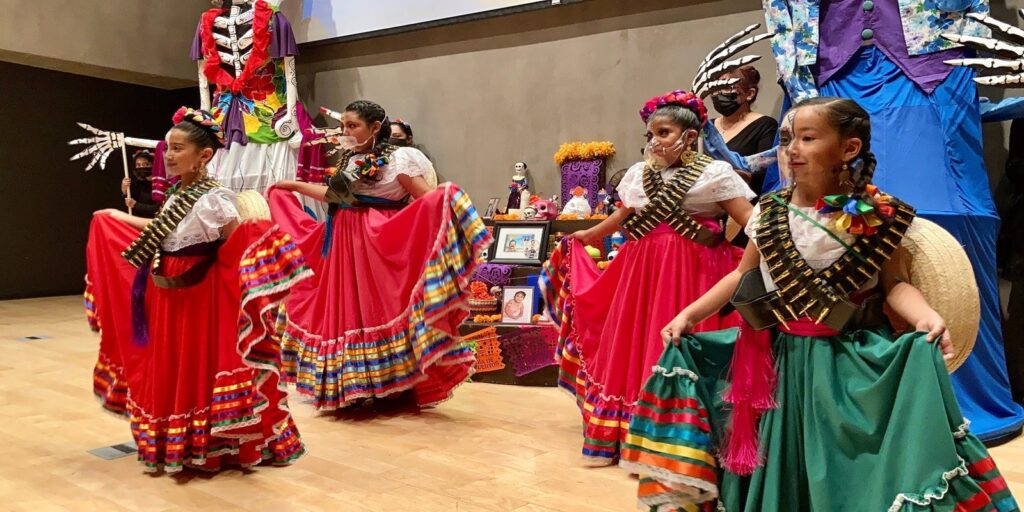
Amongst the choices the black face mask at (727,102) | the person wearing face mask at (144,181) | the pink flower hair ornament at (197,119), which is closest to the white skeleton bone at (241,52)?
the person wearing face mask at (144,181)

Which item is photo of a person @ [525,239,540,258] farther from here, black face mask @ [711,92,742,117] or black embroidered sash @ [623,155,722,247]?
black embroidered sash @ [623,155,722,247]

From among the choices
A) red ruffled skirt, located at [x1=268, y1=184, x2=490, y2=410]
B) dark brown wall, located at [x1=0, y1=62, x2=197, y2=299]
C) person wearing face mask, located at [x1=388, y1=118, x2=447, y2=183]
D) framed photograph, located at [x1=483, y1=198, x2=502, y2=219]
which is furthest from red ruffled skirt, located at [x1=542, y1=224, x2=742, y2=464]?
dark brown wall, located at [x1=0, y1=62, x2=197, y2=299]

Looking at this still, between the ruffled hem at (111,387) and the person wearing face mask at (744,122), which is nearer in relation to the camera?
the ruffled hem at (111,387)

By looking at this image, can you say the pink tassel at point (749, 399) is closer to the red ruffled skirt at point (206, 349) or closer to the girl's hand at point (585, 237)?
the girl's hand at point (585, 237)

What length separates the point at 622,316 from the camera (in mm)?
3186

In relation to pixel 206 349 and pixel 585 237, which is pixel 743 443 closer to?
pixel 585 237

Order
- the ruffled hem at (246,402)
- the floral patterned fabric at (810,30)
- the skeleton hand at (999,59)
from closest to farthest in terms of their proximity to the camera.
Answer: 1. the ruffled hem at (246,402)
2. the skeleton hand at (999,59)
3. the floral patterned fabric at (810,30)

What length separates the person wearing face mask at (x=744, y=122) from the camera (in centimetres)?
399

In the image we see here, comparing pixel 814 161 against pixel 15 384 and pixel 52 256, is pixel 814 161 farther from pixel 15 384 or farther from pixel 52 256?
pixel 52 256

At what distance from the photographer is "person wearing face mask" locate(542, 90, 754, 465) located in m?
3.02

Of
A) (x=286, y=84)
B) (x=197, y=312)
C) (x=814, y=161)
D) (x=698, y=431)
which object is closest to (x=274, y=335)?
(x=197, y=312)

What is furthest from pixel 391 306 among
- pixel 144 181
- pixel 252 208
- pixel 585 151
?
pixel 144 181

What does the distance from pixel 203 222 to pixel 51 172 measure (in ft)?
26.0

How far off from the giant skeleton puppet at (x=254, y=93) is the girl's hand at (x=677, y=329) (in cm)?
529
